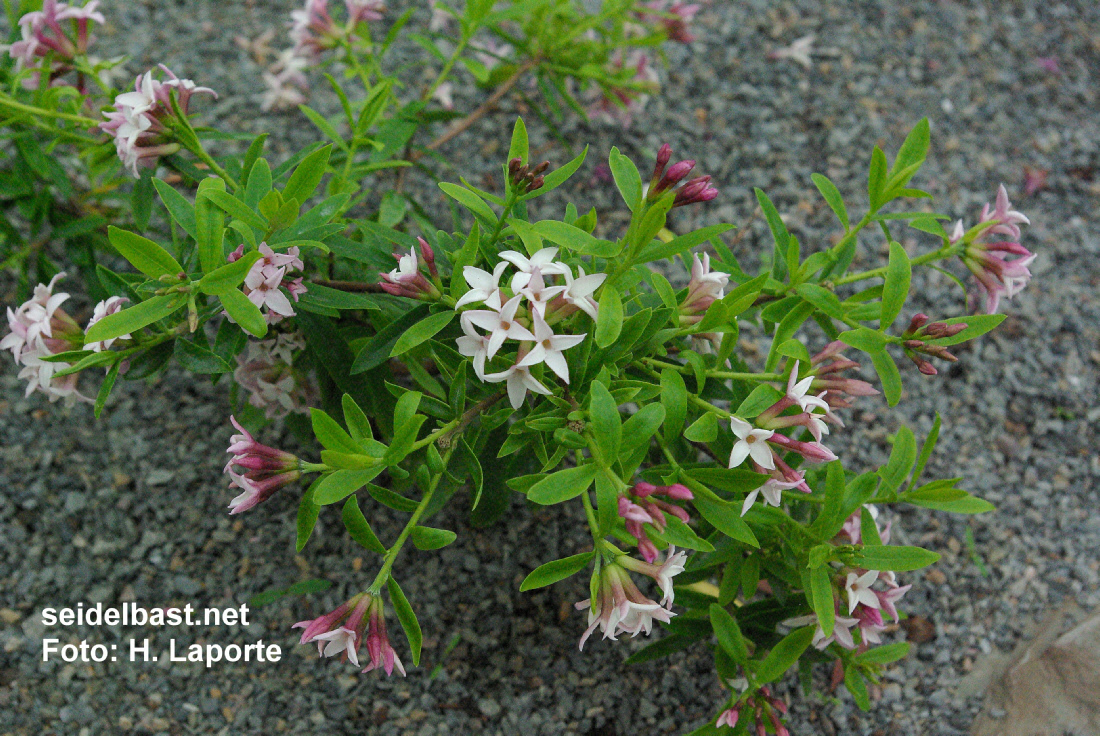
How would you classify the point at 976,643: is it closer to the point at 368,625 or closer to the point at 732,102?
the point at 368,625

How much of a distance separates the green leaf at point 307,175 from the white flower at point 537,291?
1.40 ft

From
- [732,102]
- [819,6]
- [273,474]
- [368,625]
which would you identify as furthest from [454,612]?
[819,6]

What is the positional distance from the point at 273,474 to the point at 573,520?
915 mm

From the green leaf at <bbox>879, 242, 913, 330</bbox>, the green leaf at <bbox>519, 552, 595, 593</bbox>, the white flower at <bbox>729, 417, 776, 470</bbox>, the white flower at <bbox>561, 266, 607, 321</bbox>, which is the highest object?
the green leaf at <bbox>879, 242, 913, 330</bbox>

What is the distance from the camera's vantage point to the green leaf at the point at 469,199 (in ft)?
4.13

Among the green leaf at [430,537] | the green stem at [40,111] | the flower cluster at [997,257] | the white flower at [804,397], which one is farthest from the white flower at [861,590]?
the green stem at [40,111]

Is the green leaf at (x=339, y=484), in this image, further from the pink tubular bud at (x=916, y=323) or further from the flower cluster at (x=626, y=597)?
the pink tubular bud at (x=916, y=323)

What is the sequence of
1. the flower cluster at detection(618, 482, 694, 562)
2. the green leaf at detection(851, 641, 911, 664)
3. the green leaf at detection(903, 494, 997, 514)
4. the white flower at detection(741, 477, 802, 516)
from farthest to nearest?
the green leaf at detection(851, 641, 911, 664)
the green leaf at detection(903, 494, 997, 514)
the white flower at detection(741, 477, 802, 516)
the flower cluster at detection(618, 482, 694, 562)

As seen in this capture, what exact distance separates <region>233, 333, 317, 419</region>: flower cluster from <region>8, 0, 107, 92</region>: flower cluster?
0.69 m

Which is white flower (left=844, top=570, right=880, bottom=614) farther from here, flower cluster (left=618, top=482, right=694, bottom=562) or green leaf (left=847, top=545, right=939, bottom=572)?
flower cluster (left=618, top=482, right=694, bottom=562)

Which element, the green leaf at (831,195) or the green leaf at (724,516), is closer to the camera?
the green leaf at (724,516)

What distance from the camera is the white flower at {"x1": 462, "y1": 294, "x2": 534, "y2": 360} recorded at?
3.58 feet

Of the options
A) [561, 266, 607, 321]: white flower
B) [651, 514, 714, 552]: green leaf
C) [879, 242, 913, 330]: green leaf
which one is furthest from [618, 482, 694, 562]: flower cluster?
[879, 242, 913, 330]: green leaf

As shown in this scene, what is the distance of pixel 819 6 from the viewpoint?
2885 mm
